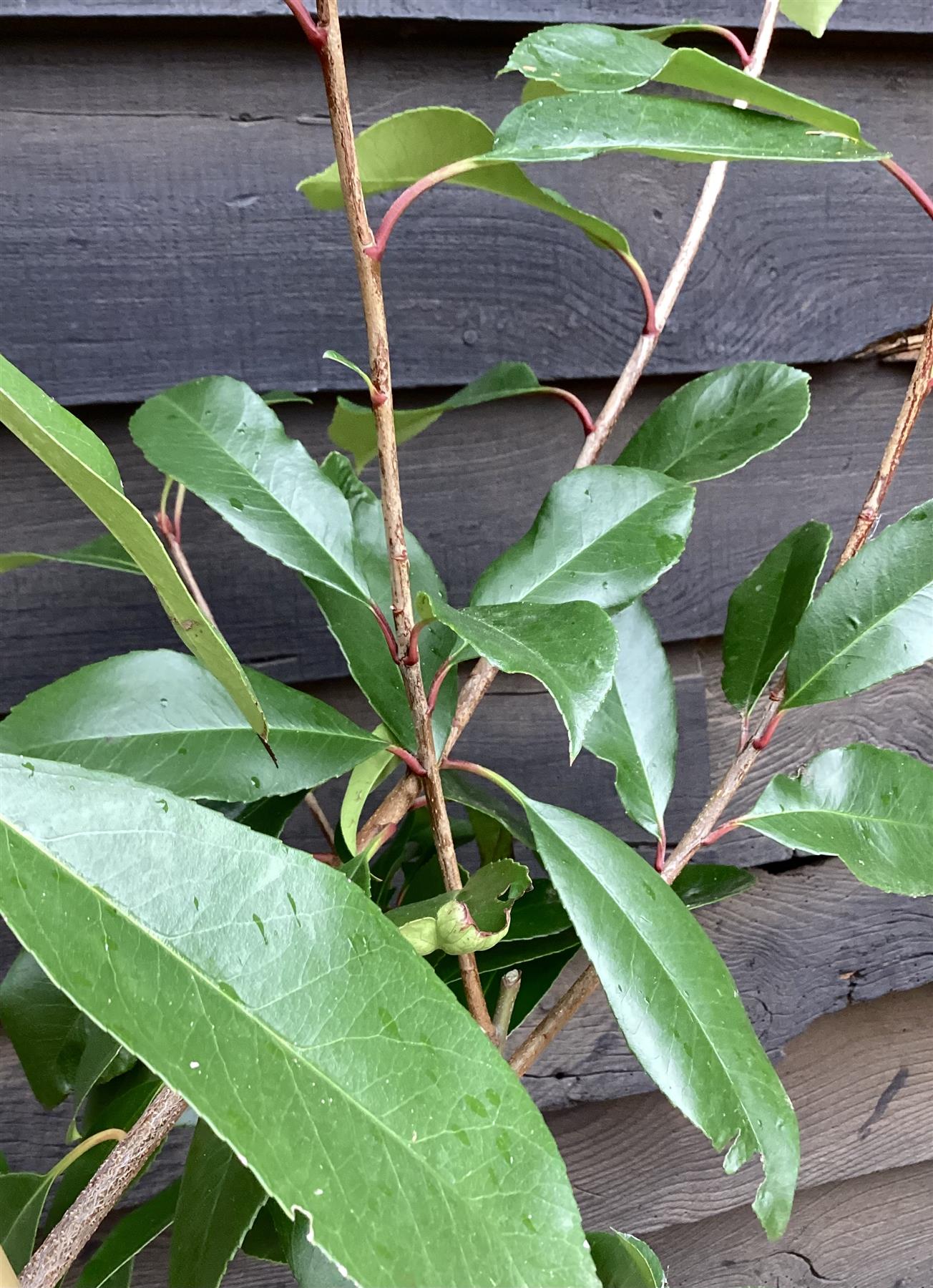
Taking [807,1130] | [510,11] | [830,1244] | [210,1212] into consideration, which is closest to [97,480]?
[210,1212]

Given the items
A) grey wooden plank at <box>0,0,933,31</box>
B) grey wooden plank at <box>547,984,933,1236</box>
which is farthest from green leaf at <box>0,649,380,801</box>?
grey wooden plank at <box>547,984,933,1236</box>

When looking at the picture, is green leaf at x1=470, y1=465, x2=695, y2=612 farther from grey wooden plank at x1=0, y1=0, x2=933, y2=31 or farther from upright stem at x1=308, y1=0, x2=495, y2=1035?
grey wooden plank at x1=0, y1=0, x2=933, y2=31

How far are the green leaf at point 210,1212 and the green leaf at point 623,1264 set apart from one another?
0.18 meters

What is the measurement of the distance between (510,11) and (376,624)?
52 centimetres

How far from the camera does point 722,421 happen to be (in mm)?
563

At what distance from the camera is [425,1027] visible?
10.6 inches

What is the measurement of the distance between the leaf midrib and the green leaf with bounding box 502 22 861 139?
1.14 ft

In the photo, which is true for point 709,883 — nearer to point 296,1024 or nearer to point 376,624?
point 376,624

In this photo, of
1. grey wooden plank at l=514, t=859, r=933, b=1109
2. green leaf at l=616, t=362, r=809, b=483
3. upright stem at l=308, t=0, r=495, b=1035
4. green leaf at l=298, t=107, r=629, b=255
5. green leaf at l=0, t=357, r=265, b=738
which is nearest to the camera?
green leaf at l=0, t=357, r=265, b=738

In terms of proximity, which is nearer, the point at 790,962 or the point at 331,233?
the point at 331,233

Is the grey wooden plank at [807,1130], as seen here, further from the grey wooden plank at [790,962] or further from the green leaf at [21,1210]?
the green leaf at [21,1210]

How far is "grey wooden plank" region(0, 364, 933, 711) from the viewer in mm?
736

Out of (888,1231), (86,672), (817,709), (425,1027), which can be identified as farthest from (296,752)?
(888,1231)

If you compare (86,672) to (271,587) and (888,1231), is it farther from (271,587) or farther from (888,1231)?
(888,1231)
